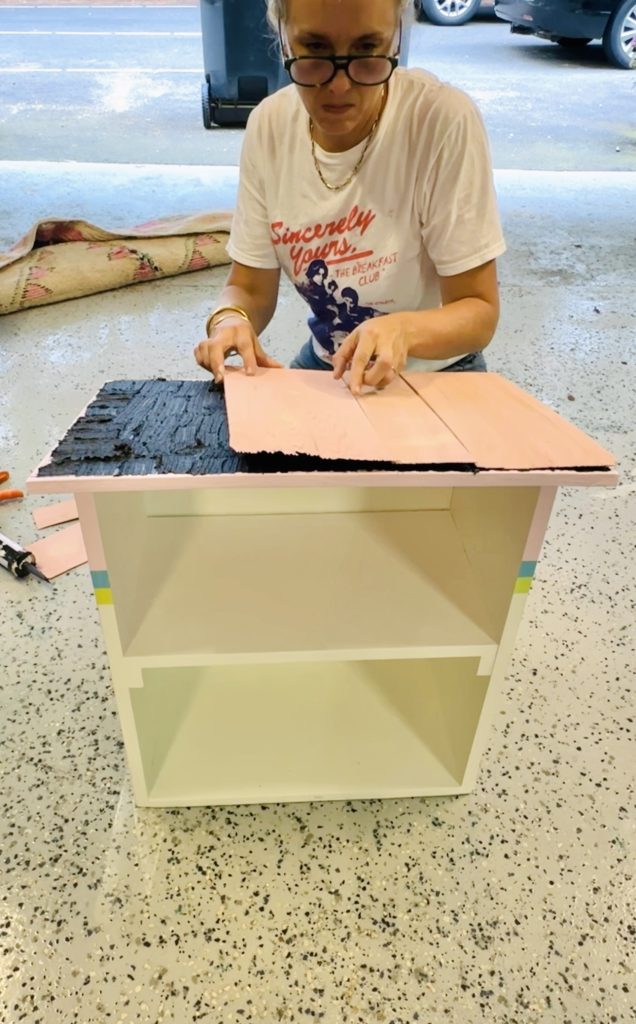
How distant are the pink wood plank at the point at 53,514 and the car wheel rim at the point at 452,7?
6477 mm

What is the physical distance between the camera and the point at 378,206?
3.23ft

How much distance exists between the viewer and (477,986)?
2.54ft

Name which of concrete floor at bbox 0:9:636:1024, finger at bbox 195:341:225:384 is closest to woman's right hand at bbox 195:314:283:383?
finger at bbox 195:341:225:384

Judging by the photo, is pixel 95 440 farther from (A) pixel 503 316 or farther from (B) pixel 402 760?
(A) pixel 503 316

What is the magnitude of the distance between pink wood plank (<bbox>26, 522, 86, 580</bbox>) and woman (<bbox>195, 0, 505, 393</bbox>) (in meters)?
0.55

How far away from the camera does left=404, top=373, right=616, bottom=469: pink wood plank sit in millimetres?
666

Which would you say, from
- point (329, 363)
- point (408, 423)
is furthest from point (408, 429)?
point (329, 363)

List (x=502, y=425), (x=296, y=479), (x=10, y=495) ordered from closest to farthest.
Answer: (x=296, y=479)
(x=502, y=425)
(x=10, y=495)

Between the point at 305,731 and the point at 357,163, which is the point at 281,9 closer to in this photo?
the point at 357,163

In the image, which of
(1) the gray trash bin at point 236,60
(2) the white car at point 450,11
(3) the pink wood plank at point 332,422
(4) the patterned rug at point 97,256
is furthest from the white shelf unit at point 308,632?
(2) the white car at point 450,11

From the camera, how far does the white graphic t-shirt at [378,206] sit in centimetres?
93

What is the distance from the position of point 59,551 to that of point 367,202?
821 mm

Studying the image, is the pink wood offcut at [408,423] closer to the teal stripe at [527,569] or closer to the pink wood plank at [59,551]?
the teal stripe at [527,569]

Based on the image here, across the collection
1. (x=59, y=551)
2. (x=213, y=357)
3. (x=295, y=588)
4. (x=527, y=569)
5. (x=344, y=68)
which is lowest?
(x=59, y=551)
